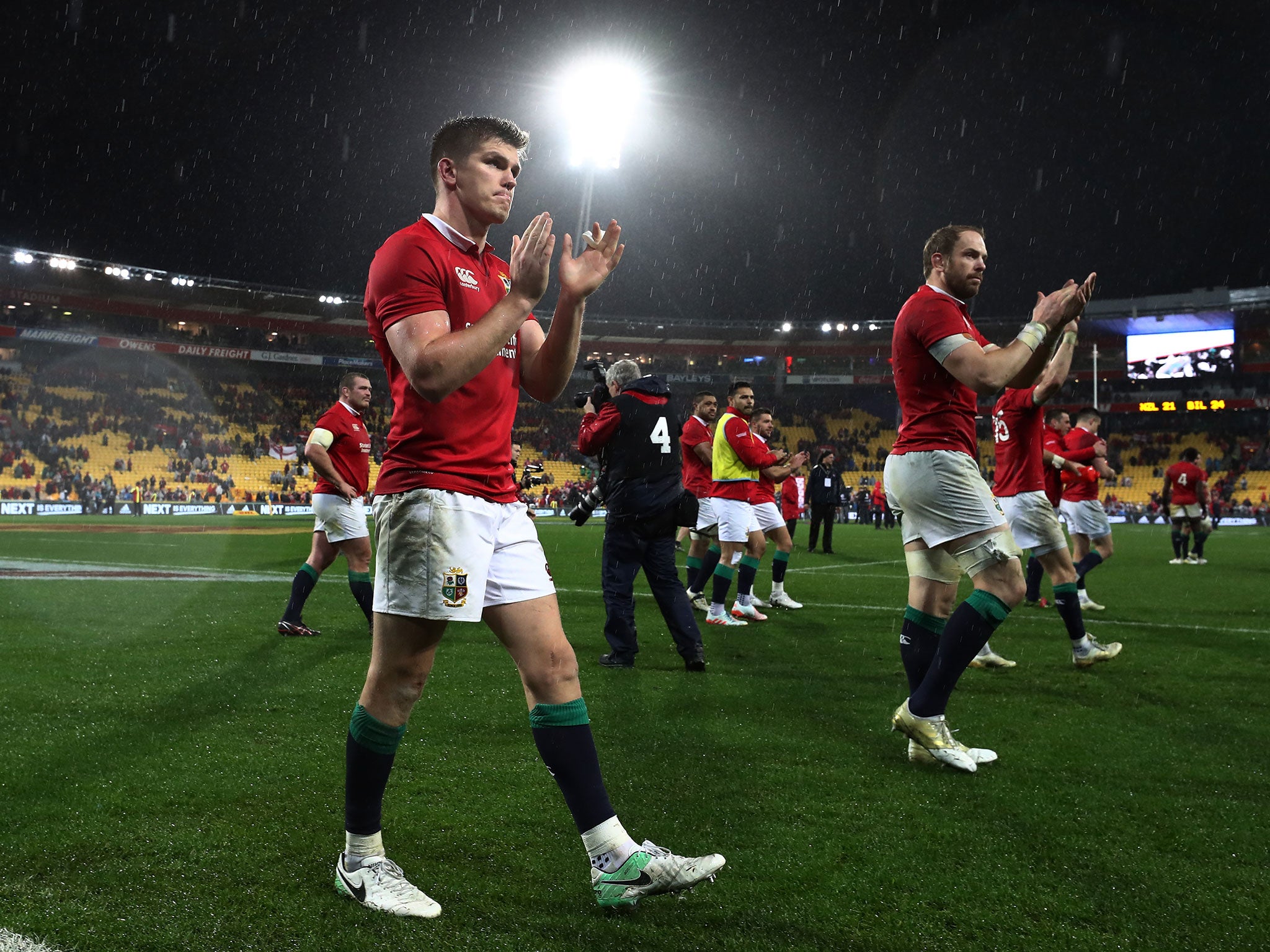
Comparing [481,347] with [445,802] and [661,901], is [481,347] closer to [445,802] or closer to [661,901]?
[661,901]

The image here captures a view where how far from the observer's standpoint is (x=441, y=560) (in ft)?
8.46

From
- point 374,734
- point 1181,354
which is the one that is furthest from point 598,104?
point 1181,354

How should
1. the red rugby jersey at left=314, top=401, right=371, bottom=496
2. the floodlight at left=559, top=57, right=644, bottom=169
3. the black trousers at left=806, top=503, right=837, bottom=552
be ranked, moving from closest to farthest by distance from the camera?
the red rugby jersey at left=314, top=401, right=371, bottom=496, the black trousers at left=806, top=503, right=837, bottom=552, the floodlight at left=559, top=57, right=644, bottom=169

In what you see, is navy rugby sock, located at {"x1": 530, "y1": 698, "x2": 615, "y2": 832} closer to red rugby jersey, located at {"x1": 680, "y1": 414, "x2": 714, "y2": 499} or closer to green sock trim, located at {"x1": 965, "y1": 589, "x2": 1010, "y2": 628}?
green sock trim, located at {"x1": 965, "y1": 589, "x2": 1010, "y2": 628}

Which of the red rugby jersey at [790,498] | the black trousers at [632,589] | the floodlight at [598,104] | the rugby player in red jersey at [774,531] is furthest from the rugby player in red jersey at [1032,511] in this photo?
the floodlight at [598,104]

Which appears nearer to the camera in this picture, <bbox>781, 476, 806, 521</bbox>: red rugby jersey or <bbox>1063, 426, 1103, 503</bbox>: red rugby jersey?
<bbox>1063, 426, 1103, 503</bbox>: red rugby jersey

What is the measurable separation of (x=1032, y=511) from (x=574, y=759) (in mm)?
5562

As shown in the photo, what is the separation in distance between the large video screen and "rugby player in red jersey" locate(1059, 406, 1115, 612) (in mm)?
50131

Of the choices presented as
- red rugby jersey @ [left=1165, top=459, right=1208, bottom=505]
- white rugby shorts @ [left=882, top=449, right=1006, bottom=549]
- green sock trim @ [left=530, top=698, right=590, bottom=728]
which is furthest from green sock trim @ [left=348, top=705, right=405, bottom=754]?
red rugby jersey @ [left=1165, top=459, right=1208, bottom=505]

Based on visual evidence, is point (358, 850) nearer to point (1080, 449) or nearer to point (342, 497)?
point (342, 497)

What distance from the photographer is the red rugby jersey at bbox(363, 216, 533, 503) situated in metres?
2.57

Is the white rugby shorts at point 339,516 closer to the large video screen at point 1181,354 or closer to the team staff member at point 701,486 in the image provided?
the team staff member at point 701,486

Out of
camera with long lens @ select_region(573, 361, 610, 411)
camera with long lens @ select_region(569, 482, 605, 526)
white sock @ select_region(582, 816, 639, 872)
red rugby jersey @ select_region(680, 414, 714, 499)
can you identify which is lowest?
white sock @ select_region(582, 816, 639, 872)

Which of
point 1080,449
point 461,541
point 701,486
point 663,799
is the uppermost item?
point 1080,449
